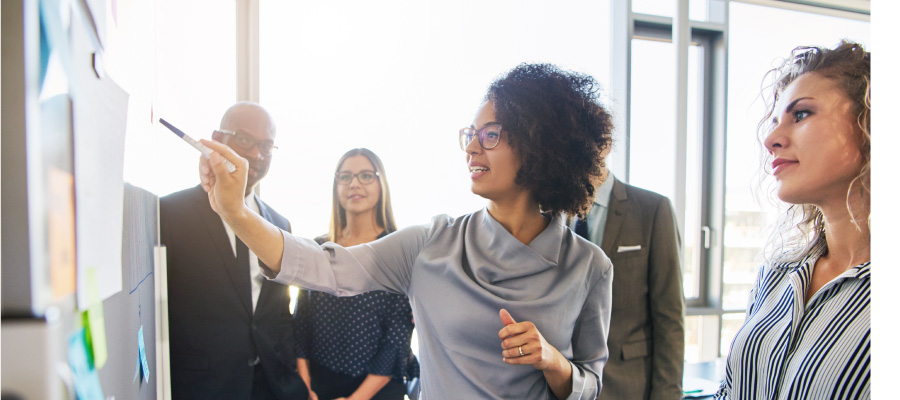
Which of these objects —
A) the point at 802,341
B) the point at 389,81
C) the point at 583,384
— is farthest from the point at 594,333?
the point at 389,81

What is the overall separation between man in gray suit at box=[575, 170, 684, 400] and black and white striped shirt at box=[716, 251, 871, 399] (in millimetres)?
487

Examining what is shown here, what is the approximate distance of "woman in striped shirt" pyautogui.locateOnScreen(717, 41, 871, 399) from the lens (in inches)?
36.3

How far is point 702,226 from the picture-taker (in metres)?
3.39

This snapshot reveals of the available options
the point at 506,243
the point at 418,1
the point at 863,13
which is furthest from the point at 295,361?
the point at 863,13

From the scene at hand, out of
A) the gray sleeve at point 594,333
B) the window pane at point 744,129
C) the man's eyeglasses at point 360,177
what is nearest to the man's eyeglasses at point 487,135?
the gray sleeve at point 594,333

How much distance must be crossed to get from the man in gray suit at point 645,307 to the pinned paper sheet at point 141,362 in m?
1.36

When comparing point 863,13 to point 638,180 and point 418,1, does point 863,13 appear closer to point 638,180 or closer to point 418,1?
point 638,180

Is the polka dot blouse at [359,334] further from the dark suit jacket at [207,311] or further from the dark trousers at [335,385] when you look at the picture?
the dark suit jacket at [207,311]

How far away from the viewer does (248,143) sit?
1.85 meters

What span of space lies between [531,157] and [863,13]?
13.4 ft

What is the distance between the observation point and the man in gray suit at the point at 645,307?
172cm

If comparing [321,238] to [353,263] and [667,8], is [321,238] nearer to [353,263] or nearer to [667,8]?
[353,263]

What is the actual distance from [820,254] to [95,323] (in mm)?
1335

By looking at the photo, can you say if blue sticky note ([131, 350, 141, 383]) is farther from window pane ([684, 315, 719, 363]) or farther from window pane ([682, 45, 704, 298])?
window pane ([684, 315, 719, 363])
